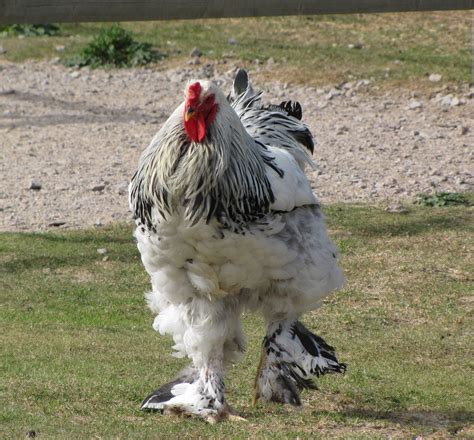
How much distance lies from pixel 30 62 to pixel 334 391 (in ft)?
40.8

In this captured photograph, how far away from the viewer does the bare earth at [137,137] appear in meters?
12.7

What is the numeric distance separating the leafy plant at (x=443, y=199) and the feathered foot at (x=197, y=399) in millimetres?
5646

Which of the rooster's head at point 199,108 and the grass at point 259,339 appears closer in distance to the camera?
the rooster's head at point 199,108

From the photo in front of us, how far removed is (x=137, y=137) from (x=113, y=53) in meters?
3.80

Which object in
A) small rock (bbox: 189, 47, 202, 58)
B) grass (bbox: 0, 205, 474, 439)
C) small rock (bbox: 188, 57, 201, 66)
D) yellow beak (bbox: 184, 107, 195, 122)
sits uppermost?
yellow beak (bbox: 184, 107, 195, 122)

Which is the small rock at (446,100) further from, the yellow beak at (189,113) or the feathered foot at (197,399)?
the yellow beak at (189,113)

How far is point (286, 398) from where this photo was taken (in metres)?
6.92

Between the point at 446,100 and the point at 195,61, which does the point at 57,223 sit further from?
the point at 195,61

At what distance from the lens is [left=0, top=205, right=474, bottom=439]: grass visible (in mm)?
6645

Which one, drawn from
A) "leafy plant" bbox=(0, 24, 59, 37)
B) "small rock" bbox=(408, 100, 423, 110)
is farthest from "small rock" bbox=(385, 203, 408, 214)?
"leafy plant" bbox=(0, 24, 59, 37)

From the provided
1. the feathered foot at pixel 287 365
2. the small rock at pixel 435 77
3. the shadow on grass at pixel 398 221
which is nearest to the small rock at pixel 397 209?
the shadow on grass at pixel 398 221

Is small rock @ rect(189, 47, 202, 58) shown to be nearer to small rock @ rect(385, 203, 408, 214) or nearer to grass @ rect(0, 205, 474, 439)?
grass @ rect(0, 205, 474, 439)

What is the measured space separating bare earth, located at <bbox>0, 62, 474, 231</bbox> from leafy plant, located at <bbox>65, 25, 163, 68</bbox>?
0.27 metres

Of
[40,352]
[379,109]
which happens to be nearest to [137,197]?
[40,352]
